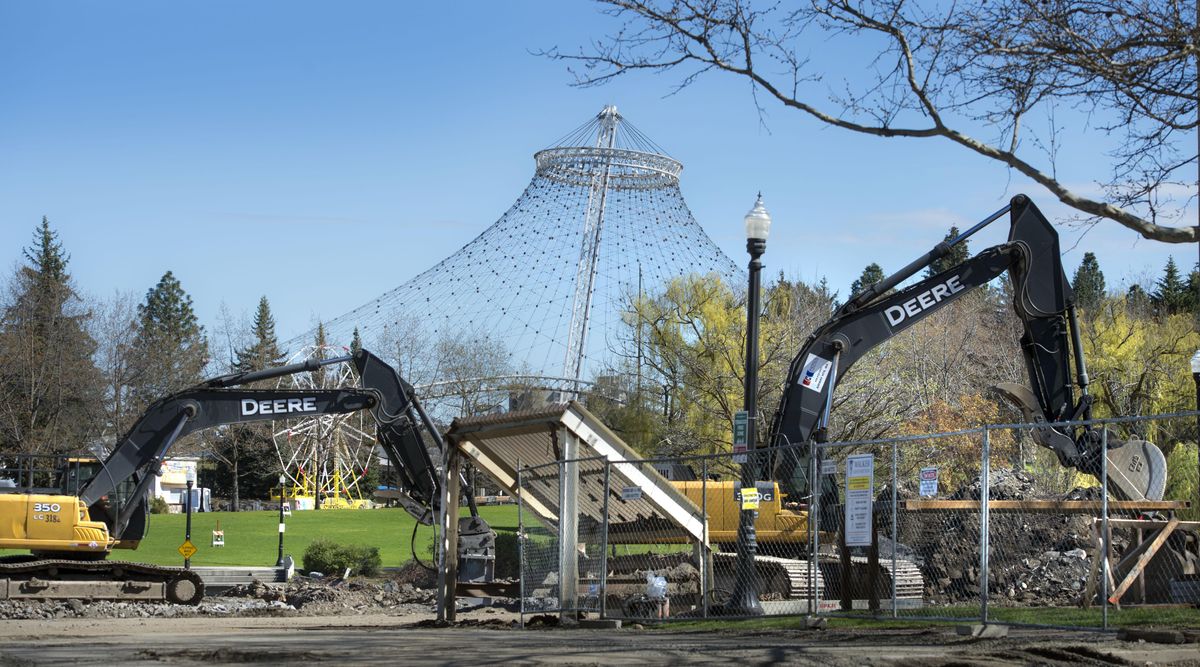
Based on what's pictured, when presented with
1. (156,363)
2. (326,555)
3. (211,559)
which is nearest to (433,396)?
(156,363)

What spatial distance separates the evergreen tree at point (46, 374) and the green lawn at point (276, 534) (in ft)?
20.5

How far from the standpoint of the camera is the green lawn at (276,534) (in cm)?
4584

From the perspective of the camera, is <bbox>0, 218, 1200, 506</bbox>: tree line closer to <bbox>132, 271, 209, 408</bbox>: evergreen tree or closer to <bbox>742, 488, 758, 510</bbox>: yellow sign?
<bbox>132, 271, 209, 408</bbox>: evergreen tree

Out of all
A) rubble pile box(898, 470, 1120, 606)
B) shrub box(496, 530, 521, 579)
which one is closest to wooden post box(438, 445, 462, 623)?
rubble pile box(898, 470, 1120, 606)

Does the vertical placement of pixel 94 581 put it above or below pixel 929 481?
below

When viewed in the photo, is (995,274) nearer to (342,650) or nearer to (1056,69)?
(1056,69)

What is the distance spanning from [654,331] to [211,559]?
1698 cm

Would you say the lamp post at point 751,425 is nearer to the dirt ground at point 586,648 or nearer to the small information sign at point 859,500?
the dirt ground at point 586,648

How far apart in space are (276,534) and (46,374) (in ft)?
52.2

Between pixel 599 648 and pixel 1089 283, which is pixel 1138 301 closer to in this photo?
pixel 1089 283

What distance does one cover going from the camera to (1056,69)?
1115cm

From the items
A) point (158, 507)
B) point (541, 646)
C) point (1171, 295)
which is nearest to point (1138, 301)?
point (1171, 295)

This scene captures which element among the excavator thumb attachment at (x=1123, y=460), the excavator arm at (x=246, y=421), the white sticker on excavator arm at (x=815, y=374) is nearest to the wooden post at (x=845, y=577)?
the excavator thumb attachment at (x=1123, y=460)

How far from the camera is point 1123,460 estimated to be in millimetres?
19031
